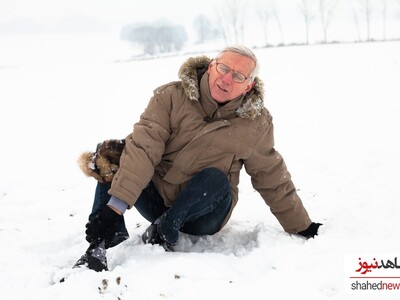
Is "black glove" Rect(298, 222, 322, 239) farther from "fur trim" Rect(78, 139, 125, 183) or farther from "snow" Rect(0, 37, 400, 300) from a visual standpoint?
"fur trim" Rect(78, 139, 125, 183)

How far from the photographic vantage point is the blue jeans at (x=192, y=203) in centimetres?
256

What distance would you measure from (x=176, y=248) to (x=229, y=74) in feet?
4.33

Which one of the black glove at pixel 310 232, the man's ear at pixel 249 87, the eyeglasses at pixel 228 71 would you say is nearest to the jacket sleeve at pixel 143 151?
the eyeglasses at pixel 228 71

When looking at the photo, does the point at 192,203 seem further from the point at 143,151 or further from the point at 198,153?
the point at 143,151

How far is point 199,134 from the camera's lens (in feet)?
Answer: 8.52

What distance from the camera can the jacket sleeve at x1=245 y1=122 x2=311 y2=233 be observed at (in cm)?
273

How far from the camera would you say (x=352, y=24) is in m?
71.4

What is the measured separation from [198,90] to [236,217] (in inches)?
54.2

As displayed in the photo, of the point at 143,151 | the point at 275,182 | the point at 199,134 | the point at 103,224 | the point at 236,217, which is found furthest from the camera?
the point at 236,217

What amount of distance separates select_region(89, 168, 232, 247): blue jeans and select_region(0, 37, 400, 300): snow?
0.66 feet

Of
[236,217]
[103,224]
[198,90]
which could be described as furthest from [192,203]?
[236,217]

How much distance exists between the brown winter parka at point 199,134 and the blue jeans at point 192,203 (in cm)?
13

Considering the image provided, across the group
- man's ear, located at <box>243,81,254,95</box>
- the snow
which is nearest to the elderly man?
man's ear, located at <box>243,81,254,95</box>

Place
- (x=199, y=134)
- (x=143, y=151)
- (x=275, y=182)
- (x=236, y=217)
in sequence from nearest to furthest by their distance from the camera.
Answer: (x=143, y=151)
(x=199, y=134)
(x=275, y=182)
(x=236, y=217)
